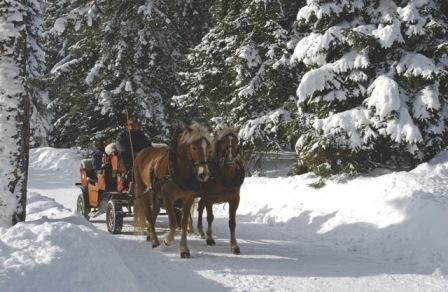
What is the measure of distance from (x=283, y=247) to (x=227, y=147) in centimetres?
212

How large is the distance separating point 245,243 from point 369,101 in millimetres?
4300

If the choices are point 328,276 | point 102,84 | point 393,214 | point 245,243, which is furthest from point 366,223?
point 102,84

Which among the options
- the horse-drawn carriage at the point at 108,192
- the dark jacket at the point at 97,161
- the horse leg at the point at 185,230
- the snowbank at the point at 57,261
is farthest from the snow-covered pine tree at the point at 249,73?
the snowbank at the point at 57,261

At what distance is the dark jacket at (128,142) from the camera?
36.3 feet

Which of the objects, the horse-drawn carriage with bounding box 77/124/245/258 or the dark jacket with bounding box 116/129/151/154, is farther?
the dark jacket with bounding box 116/129/151/154

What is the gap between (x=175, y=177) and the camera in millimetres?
8180

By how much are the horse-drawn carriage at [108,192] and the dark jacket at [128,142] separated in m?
0.31

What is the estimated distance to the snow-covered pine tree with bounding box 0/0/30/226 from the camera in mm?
7406

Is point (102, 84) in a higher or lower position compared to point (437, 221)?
higher

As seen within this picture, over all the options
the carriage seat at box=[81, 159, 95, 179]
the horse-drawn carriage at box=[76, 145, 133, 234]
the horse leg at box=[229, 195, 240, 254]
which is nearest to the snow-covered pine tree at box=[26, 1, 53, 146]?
the carriage seat at box=[81, 159, 95, 179]

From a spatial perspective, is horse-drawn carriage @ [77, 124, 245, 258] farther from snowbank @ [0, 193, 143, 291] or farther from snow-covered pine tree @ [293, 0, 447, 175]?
snow-covered pine tree @ [293, 0, 447, 175]

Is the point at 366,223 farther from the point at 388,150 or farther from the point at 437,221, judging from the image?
the point at 388,150

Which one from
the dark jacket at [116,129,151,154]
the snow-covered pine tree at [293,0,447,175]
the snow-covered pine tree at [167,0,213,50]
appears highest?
the snow-covered pine tree at [167,0,213,50]

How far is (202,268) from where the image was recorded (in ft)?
23.8
